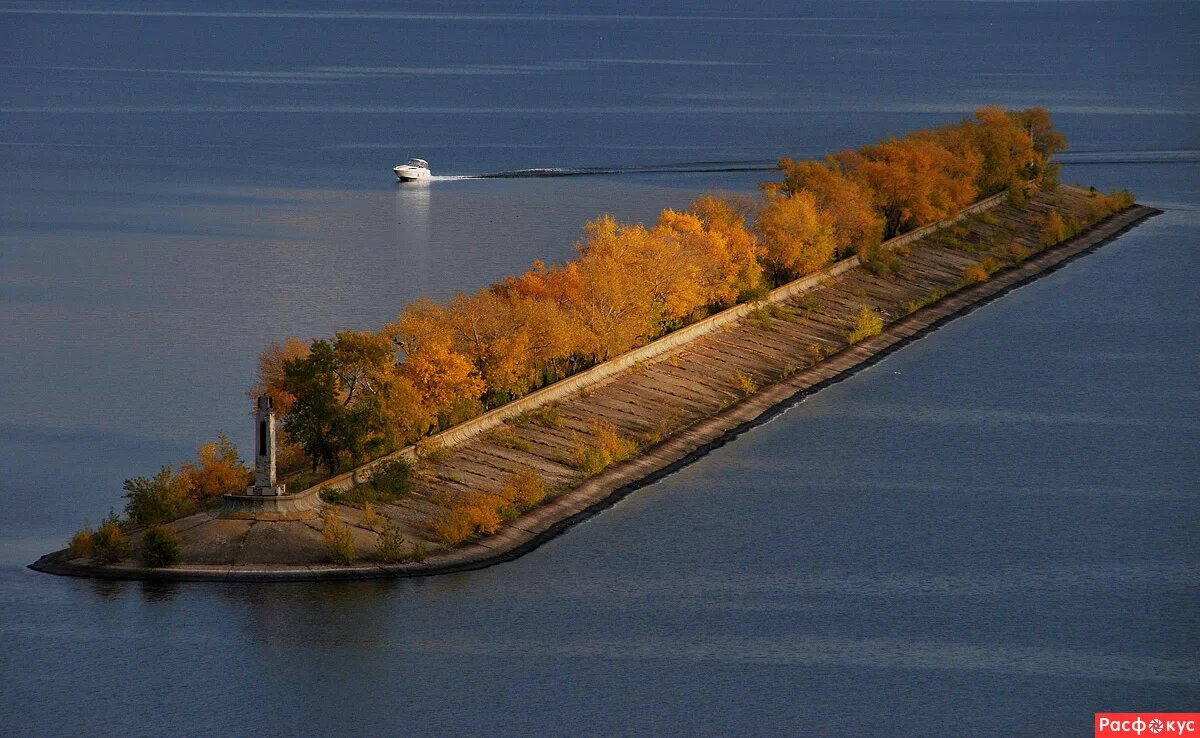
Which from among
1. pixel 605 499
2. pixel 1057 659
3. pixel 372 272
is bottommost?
pixel 1057 659

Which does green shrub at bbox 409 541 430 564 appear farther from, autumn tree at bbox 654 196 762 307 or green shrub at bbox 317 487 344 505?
autumn tree at bbox 654 196 762 307


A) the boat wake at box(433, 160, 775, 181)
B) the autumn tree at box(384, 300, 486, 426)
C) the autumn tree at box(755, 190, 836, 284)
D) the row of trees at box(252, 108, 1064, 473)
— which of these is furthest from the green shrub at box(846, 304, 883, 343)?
the boat wake at box(433, 160, 775, 181)

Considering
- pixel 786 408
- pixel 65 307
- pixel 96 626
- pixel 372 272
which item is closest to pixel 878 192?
pixel 372 272

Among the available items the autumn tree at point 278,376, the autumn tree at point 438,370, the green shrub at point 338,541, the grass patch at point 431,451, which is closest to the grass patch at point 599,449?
the autumn tree at point 438,370

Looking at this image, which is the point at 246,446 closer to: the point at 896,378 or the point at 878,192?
the point at 896,378

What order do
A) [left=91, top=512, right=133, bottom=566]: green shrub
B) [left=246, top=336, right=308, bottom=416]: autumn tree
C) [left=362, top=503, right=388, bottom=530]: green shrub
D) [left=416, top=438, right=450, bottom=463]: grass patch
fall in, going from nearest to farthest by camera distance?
[left=91, top=512, right=133, bottom=566]: green shrub < [left=362, top=503, right=388, bottom=530]: green shrub < [left=246, top=336, right=308, bottom=416]: autumn tree < [left=416, top=438, right=450, bottom=463]: grass patch

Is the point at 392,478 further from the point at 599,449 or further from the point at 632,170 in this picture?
the point at 632,170

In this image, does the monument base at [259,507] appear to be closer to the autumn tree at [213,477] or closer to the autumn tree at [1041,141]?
the autumn tree at [213,477]
